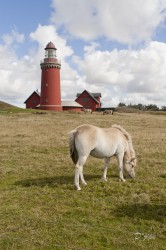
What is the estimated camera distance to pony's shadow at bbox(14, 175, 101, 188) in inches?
406

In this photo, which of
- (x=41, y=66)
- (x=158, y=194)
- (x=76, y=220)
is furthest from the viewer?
(x=41, y=66)

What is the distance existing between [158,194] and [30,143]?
1173cm

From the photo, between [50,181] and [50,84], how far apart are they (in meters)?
55.9

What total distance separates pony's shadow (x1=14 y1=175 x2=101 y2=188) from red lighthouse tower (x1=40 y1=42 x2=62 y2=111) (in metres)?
54.8

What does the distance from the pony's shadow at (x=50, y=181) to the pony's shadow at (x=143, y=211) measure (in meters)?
2.88

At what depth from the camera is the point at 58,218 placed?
23.9 feet

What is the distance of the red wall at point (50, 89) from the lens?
2574 inches

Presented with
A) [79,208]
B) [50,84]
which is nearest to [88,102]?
[50,84]

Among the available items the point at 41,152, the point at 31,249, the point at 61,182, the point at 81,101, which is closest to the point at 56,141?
the point at 41,152

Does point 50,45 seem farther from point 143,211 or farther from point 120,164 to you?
point 143,211

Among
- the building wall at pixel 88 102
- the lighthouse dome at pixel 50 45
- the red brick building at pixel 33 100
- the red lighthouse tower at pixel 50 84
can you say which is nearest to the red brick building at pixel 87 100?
the building wall at pixel 88 102

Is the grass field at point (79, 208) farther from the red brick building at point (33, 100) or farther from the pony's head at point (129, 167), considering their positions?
the red brick building at point (33, 100)

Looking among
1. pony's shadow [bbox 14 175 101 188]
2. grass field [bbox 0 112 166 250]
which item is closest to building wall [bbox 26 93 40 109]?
grass field [bbox 0 112 166 250]

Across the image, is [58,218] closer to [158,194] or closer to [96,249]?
[96,249]
